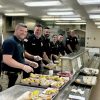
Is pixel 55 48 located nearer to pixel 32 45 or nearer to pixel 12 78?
pixel 32 45

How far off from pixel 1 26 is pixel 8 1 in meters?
3.73

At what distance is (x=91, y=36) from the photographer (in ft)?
41.7

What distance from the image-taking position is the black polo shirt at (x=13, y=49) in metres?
2.77

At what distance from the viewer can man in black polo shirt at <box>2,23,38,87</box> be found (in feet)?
8.87

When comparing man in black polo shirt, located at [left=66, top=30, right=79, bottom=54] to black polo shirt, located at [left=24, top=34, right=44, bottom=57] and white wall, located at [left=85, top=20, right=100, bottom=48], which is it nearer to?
black polo shirt, located at [left=24, top=34, right=44, bottom=57]

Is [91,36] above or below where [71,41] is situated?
above

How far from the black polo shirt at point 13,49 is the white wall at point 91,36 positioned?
10173 mm

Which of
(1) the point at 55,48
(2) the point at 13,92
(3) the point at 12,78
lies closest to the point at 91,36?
(1) the point at 55,48

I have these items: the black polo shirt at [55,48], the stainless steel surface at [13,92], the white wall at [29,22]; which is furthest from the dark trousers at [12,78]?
the white wall at [29,22]

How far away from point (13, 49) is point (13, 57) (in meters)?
0.16

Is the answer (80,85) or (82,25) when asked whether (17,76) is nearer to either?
(80,85)

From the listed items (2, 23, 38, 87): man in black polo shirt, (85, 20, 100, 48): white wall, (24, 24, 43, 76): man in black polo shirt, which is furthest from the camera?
(85, 20, 100, 48): white wall

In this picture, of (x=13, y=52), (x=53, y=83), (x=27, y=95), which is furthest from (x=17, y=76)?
(x=27, y=95)

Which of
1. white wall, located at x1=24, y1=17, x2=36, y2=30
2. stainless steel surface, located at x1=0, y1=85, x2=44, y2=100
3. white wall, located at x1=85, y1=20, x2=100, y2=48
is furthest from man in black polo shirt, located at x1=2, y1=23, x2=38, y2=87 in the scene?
white wall, located at x1=85, y1=20, x2=100, y2=48
